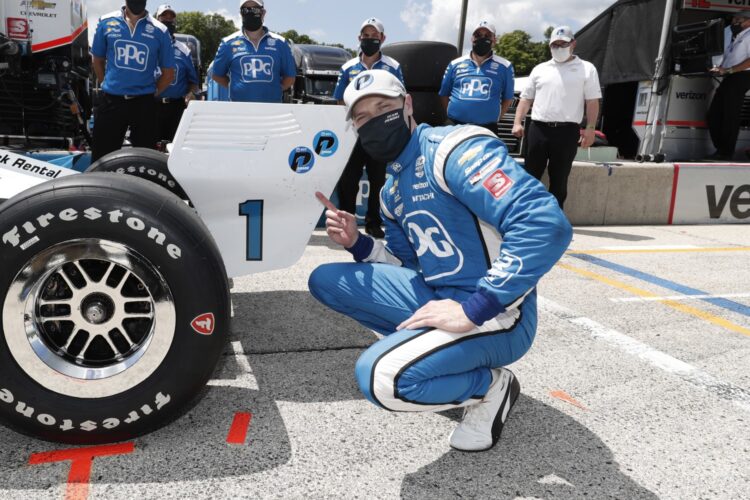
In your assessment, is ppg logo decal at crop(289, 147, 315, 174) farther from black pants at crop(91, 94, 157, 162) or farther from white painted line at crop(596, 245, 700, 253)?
white painted line at crop(596, 245, 700, 253)

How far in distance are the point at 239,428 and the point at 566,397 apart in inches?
53.9

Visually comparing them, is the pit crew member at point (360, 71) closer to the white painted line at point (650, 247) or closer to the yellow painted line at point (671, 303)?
the yellow painted line at point (671, 303)

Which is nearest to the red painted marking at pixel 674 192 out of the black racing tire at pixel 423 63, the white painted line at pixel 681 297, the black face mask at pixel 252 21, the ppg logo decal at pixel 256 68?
the black racing tire at pixel 423 63

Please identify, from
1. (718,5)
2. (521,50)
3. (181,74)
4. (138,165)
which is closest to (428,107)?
(181,74)

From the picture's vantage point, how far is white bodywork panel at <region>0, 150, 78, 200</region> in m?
2.56

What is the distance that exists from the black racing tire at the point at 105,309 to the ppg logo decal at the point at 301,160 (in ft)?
1.70

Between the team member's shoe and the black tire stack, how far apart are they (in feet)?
17.8

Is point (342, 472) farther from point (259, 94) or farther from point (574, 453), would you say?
point (259, 94)

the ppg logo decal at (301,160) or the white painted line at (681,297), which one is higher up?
the ppg logo decal at (301,160)

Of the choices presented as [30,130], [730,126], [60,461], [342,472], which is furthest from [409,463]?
[730,126]

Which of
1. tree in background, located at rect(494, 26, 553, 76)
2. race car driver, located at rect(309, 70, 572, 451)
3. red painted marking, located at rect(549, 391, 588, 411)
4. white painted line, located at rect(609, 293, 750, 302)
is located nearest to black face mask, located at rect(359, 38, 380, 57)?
white painted line, located at rect(609, 293, 750, 302)

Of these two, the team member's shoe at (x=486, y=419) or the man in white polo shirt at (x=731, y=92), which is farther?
Result: the man in white polo shirt at (x=731, y=92)

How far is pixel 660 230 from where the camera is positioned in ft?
23.8

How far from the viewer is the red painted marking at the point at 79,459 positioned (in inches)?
71.4
